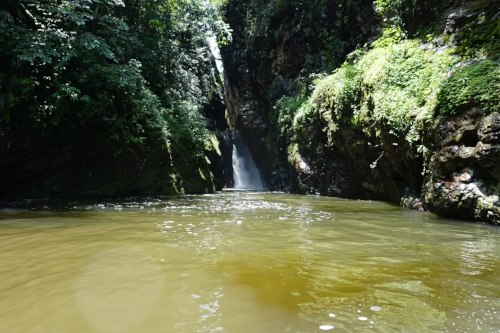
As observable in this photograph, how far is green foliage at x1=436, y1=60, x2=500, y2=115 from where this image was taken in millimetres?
5773

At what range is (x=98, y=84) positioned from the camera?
32.8 feet

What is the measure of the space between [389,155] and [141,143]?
6.82 metres

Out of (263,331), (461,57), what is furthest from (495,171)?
(263,331)

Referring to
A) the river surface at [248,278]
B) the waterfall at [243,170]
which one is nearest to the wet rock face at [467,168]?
the river surface at [248,278]

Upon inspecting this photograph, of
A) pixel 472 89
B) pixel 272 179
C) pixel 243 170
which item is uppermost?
pixel 472 89

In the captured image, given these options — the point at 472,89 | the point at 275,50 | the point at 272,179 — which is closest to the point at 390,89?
the point at 472,89

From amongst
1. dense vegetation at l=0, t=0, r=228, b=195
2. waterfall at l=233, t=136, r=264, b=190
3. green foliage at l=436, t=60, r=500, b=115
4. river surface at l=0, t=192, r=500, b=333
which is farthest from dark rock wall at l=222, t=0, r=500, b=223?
waterfall at l=233, t=136, r=264, b=190

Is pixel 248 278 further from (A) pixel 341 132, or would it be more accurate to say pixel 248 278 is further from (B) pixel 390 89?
(A) pixel 341 132

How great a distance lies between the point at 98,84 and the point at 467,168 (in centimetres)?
874

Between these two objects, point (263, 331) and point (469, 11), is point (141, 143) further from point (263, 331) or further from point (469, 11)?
point (263, 331)

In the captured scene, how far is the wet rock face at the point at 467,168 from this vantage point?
5.50 metres

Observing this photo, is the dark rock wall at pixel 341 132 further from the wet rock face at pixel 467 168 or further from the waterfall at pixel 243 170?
the waterfall at pixel 243 170

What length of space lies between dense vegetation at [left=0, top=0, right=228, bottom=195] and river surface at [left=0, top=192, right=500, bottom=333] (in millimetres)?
4558

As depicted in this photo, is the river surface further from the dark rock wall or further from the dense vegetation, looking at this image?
the dense vegetation
